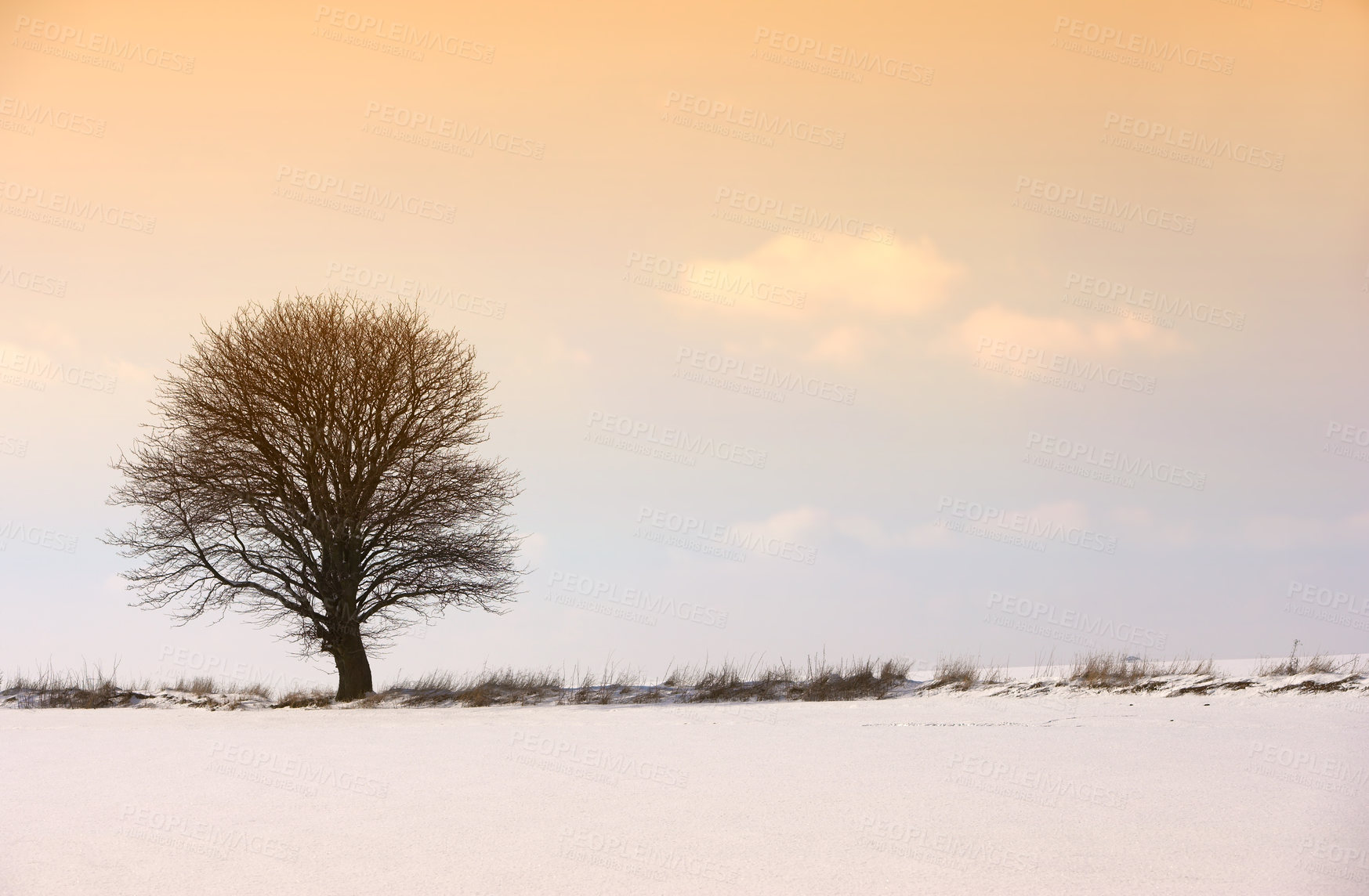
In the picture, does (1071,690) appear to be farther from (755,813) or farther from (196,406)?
(196,406)

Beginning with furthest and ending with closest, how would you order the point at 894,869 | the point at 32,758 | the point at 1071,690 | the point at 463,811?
the point at 1071,690, the point at 32,758, the point at 463,811, the point at 894,869

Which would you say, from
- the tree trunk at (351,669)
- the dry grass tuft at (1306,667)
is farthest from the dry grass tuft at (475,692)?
the dry grass tuft at (1306,667)

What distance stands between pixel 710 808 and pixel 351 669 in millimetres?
15215

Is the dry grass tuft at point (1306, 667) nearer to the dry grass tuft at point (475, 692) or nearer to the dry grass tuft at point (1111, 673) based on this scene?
the dry grass tuft at point (1111, 673)

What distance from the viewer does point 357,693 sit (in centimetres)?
2075

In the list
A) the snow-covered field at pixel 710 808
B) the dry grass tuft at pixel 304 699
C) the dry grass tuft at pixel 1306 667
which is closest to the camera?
the snow-covered field at pixel 710 808

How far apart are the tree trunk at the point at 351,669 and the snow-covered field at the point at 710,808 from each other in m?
7.82

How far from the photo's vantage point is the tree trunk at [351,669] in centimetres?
2080

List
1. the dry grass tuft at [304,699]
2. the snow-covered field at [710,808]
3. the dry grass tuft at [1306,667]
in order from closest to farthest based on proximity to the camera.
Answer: the snow-covered field at [710,808] → the dry grass tuft at [1306,667] → the dry grass tuft at [304,699]

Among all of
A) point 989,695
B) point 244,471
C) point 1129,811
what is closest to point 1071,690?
point 989,695

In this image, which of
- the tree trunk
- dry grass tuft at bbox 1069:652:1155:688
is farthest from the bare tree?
dry grass tuft at bbox 1069:652:1155:688

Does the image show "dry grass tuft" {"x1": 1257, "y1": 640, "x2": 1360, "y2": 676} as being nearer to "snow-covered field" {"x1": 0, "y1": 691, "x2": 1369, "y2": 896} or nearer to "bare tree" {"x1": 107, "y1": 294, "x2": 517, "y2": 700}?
"snow-covered field" {"x1": 0, "y1": 691, "x2": 1369, "y2": 896}

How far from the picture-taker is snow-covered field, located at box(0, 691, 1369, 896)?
235 inches

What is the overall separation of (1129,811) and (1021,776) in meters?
1.39
